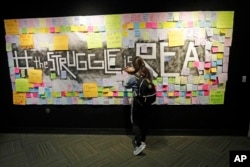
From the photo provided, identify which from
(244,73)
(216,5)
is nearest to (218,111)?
(244,73)

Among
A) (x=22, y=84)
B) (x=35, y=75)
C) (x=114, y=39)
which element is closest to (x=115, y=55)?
(x=114, y=39)

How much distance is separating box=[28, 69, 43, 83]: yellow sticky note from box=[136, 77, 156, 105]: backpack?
5.32 ft

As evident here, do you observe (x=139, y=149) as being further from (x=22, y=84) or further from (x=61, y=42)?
(x=22, y=84)

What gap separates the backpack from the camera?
2.49m

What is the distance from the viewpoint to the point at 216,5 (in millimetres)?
2738

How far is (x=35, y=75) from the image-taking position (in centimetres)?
310

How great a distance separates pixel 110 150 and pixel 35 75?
1645 mm

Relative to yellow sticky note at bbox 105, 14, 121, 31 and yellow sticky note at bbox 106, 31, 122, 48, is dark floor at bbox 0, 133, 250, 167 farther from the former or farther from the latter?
yellow sticky note at bbox 105, 14, 121, 31

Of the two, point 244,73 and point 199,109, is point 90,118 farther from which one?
point 244,73

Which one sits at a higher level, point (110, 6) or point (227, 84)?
point (110, 6)

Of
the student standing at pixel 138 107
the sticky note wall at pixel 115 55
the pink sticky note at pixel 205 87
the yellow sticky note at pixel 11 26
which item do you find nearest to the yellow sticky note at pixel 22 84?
the sticky note wall at pixel 115 55

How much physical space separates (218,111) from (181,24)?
1.45 meters

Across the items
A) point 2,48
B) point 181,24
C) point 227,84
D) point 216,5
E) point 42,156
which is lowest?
point 42,156

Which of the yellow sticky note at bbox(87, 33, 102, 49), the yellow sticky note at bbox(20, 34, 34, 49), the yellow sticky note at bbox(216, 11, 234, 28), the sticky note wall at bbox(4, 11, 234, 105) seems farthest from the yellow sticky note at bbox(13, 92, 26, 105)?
the yellow sticky note at bbox(216, 11, 234, 28)
